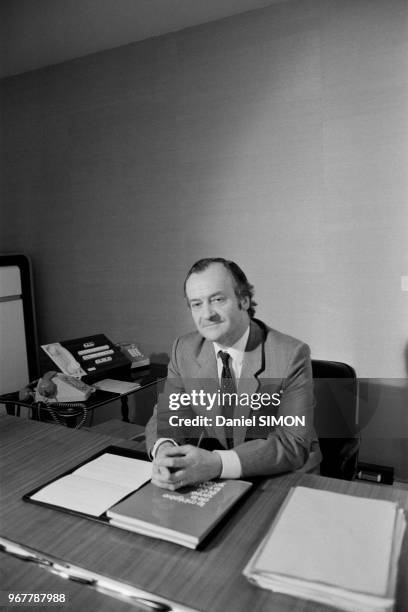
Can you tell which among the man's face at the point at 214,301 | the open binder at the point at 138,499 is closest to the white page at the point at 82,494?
the open binder at the point at 138,499

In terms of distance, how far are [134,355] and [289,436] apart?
1.70 metres

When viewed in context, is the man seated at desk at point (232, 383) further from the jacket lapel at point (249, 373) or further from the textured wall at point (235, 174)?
the textured wall at point (235, 174)

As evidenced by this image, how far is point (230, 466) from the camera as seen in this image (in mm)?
1264

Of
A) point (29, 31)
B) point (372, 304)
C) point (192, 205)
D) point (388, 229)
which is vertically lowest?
point (372, 304)

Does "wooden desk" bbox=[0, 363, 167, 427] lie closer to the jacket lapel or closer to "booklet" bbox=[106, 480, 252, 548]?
the jacket lapel

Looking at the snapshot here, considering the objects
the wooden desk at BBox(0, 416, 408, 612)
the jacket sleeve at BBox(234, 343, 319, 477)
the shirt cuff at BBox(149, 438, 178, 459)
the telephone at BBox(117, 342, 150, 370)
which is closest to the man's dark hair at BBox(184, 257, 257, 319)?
the jacket sleeve at BBox(234, 343, 319, 477)

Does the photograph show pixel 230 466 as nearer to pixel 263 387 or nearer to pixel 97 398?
pixel 263 387

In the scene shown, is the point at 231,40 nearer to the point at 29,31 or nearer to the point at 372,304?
the point at 29,31

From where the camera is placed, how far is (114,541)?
1.01 metres

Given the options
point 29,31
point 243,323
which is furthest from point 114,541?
point 29,31

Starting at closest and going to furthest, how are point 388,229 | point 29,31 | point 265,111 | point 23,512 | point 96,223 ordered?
point 23,512
point 388,229
point 265,111
point 29,31
point 96,223

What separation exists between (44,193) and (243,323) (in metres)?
2.53

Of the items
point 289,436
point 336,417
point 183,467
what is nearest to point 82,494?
point 183,467

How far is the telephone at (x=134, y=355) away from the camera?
2928mm
